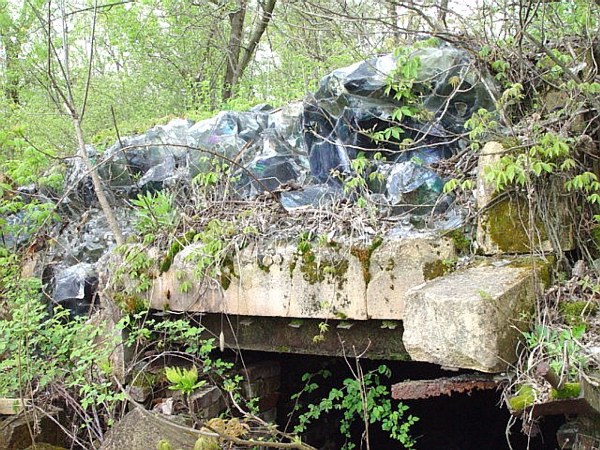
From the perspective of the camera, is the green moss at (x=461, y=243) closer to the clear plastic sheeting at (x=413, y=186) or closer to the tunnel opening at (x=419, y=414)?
the clear plastic sheeting at (x=413, y=186)

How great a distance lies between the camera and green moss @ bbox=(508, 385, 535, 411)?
217 centimetres

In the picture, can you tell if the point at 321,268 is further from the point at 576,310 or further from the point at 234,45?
the point at 234,45

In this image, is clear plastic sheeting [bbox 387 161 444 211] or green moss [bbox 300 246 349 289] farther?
clear plastic sheeting [bbox 387 161 444 211]

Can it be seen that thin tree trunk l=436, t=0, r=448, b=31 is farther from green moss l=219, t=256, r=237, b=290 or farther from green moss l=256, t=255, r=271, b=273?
green moss l=219, t=256, r=237, b=290

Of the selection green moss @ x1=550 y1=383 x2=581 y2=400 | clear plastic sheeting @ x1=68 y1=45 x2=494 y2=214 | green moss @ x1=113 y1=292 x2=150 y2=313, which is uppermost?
clear plastic sheeting @ x1=68 y1=45 x2=494 y2=214

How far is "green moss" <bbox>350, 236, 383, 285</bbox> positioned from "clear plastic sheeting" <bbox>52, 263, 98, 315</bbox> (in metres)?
2.63

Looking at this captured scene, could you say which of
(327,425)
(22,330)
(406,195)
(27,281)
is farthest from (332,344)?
(27,281)

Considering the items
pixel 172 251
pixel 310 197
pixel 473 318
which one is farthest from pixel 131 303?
pixel 473 318

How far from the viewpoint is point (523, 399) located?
2.18m

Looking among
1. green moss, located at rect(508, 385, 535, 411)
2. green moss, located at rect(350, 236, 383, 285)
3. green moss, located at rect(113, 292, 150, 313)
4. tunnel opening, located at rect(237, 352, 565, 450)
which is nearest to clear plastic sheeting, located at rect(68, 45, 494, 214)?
green moss, located at rect(350, 236, 383, 285)

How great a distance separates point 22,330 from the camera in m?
4.05

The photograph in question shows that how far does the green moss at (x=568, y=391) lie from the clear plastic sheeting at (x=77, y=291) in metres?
3.72

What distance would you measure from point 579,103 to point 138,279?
2982 millimetres

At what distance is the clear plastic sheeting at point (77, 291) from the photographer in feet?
15.4
